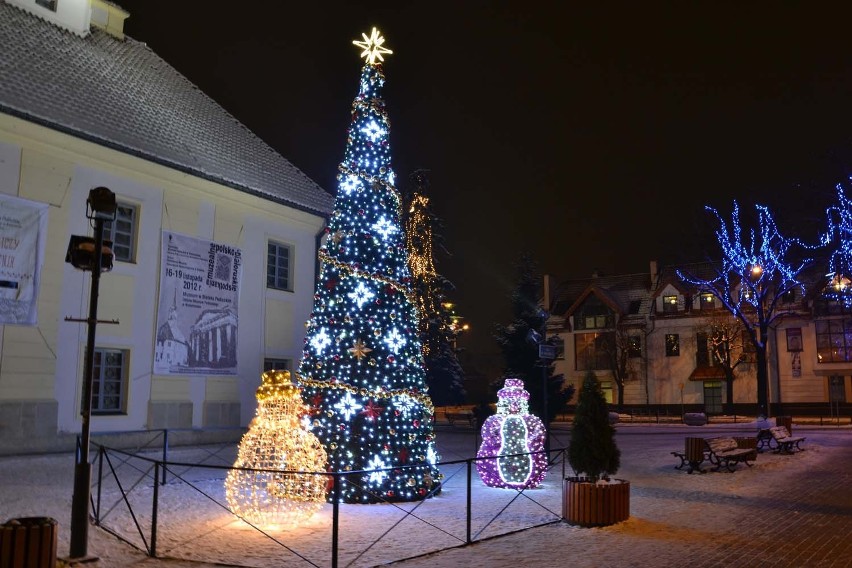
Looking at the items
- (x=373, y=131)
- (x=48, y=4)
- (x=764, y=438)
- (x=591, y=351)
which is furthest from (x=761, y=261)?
(x=48, y=4)

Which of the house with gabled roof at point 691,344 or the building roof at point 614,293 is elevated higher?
the building roof at point 614,293

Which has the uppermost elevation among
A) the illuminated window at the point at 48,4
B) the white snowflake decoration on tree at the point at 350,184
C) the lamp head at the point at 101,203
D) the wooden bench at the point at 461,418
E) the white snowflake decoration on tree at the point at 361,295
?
the illuminated window at the point at 48,4

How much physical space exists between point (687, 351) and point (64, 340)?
4478 centimetres

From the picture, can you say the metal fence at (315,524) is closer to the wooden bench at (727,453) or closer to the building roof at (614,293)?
the wooden bench at (727,453)

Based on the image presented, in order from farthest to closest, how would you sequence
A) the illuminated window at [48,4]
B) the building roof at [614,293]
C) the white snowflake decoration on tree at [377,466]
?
the building roof at [614,293] → the illuminated window at [48,4] → the white snowflake decoration on tree at [377,466]

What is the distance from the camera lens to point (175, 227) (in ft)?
67.5

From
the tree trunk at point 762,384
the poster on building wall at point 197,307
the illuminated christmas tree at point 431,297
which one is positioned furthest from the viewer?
the illuminated christmas tree at point 431,297

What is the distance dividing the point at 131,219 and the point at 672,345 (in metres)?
43.3

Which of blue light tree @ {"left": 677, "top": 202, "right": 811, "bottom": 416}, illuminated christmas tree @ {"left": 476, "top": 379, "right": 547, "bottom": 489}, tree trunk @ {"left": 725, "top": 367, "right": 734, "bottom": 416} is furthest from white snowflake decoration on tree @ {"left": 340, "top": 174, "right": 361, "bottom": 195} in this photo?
tree trunk @ {"left": 725, "top": 367, "right": 734, "bottom": 416}

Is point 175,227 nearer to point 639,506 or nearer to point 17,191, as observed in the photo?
point 17,191

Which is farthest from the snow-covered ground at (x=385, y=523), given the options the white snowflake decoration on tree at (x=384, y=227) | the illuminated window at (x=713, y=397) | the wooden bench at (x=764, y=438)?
the illuminated window at (x=713, y=397)

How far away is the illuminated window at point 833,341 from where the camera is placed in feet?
154

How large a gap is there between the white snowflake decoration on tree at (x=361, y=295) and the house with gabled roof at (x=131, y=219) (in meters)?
9.08

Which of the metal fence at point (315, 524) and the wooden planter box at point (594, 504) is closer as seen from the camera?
the metal fence at point (315, 524)
